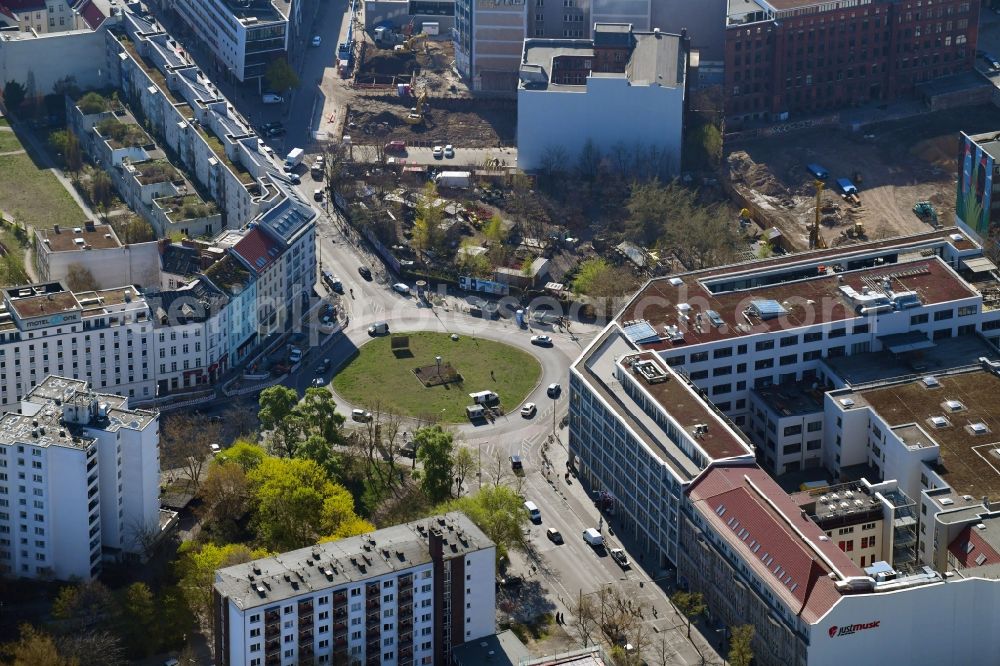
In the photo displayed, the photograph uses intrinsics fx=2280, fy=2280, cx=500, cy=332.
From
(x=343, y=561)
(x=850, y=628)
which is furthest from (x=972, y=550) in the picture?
(x=343, y=561)

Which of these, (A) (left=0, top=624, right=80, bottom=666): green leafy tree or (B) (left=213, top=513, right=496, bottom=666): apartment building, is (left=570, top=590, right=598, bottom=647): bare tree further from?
(A) (left=0, top=624, right=80, bottom=666): green leafy tree

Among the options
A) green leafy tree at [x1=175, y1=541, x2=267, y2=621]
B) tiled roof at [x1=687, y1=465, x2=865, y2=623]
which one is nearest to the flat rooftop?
green leafy tree at [x1=175, y1=541, x2=267, y2=621]

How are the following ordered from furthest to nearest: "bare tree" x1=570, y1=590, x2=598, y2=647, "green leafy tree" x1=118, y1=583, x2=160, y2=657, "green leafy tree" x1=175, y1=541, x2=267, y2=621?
"bare tree" x1=570, y1=590, x2=598, y2=647, "green leafy tree" x1=175, y1=541, x2=267, y2=621, "green leafy tree" x1=118, y1=583, x2=160, y2=657

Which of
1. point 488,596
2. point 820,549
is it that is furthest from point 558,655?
point 820,549

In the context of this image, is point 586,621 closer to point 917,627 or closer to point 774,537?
point 774,537

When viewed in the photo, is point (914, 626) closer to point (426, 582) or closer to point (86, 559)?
point (426, 582)
